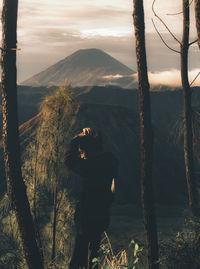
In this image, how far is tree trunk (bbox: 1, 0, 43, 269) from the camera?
5.77 m

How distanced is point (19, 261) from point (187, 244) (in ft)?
10.3

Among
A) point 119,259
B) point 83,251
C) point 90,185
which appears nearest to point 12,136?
point 90,185

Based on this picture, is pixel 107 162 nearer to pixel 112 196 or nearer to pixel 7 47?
pixel 112 196

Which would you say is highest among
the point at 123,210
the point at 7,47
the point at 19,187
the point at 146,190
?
the point at 7,47

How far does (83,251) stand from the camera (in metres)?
5.34

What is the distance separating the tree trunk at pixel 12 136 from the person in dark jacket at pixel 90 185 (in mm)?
935

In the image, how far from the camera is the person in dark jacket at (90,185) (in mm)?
5242

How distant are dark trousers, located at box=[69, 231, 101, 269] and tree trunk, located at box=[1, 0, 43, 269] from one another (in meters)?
0.87

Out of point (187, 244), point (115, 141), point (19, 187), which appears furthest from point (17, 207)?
point (115, 141)

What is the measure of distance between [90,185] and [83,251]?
37.9 inches

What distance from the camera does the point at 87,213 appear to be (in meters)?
5.26

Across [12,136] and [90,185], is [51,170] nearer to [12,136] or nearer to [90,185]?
[12,136]

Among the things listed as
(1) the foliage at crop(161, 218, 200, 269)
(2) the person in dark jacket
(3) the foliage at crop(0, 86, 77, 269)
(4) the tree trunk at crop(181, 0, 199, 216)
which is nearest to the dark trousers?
(2) the person in dark jacket

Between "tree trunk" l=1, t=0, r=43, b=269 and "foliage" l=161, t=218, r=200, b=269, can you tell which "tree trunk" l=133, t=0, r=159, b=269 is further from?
"tree trunk" l=1, t=0, r=43, b=269
